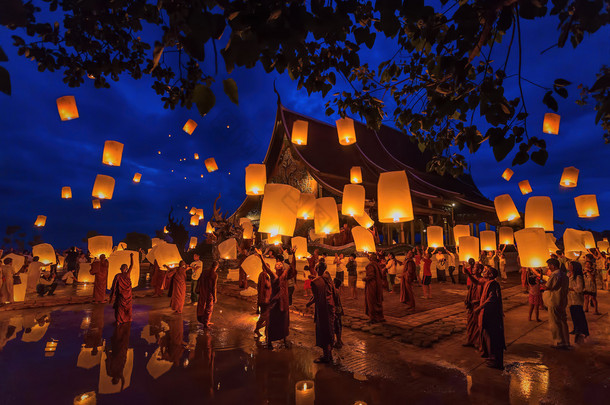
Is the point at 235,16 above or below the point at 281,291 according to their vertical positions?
above

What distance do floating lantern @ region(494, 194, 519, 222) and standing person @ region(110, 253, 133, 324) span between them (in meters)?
9.23

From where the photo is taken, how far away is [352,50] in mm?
2781

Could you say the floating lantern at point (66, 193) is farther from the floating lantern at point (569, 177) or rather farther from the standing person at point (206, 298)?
the floating lantern at point (569, 177)

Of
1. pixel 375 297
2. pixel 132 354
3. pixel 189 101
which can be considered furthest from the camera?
pixel 375 297

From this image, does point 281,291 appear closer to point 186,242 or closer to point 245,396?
point 245,396

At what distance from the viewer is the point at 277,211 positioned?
5.25 meters

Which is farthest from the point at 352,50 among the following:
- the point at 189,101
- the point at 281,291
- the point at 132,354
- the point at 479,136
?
the point at 132,354

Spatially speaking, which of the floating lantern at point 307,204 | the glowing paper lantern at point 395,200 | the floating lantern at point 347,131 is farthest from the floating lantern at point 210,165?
the glowing paper lantern at point 395,200

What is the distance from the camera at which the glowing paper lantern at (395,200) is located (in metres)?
5.09

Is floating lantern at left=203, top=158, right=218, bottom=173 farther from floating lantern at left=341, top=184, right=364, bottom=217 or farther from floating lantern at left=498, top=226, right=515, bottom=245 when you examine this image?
floating lantern at left=498, top=226, right=515, bottom=245

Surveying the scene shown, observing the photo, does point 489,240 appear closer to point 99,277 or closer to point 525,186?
point 525,186

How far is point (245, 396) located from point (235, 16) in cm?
375

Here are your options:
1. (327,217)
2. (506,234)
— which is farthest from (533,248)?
(506,234)

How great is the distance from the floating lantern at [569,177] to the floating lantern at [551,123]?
7.53 ft
